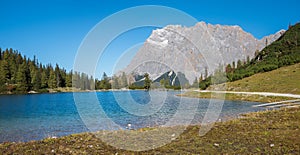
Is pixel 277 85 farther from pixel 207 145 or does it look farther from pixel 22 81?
pixel 22 81

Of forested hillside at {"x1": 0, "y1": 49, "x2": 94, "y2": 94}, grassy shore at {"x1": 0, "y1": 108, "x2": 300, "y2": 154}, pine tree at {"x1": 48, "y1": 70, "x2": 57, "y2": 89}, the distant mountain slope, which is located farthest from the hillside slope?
pine tree at {"x1": 48, "y1": 70, "x2": 57, "y2": 89}

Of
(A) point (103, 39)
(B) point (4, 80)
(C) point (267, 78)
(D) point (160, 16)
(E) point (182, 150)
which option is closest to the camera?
(E) point (182, 150)

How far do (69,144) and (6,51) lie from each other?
14952cm

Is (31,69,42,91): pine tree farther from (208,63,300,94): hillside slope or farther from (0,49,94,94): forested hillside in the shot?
(208,63,300,94): hillside slope

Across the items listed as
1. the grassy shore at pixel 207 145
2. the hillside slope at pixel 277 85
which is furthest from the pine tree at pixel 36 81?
the grassy shore at pixel 207 145

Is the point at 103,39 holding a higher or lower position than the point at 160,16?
lower

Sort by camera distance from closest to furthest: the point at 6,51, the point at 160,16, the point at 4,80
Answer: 1. the point at 160,16
2. the point at 4,80
3. the point at 6,51

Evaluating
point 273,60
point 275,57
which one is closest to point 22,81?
point 273,60

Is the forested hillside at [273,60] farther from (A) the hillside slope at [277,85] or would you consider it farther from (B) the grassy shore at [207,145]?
(B) the grassy shore at [207,145]

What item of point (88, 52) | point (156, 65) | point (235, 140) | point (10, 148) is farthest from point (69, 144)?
point (156, 65)

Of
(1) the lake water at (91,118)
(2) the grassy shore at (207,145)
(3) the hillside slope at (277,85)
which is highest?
(3) the hillside slope at (277,85)

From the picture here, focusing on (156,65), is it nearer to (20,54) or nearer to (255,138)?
(255,138)

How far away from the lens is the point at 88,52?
9906 millimetres

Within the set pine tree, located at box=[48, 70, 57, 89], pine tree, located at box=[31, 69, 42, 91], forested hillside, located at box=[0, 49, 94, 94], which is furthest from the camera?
pine tree, located at box=[48, 70, 57, 89]
